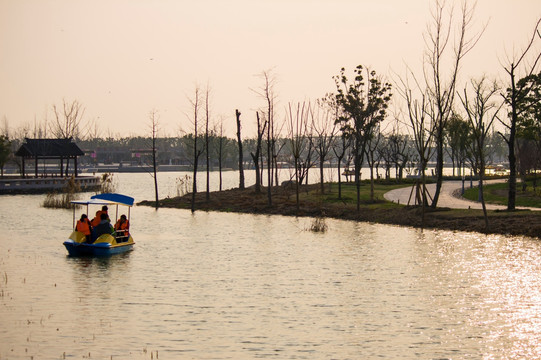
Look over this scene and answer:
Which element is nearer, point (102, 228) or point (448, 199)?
point (102, 228)

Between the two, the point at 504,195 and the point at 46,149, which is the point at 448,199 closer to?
the point at 504,195

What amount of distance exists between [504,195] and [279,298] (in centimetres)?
3557

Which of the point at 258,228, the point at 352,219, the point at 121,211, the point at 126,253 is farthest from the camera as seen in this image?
the point at 121,211

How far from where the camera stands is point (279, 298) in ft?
79.8

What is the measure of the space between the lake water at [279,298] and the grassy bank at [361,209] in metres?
2.21

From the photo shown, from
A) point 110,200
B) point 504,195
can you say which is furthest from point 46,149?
point 110,200

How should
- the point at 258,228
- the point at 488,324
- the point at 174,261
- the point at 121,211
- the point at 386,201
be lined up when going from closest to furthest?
the point at 488,324 < the point at 174,261 < the point at 258,228 < the point at 386,201 < the point at 121,211

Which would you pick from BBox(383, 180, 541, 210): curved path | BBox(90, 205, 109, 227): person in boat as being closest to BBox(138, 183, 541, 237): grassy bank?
BBox(383, 180, 541, 210): curved path

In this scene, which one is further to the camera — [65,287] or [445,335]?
[65,287]

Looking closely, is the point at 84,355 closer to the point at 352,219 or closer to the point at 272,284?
the point at 272,284

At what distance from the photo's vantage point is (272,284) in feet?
88.4

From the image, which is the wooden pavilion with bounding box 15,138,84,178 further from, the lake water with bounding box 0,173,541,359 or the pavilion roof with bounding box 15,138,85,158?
the lake water with bounding box 0,173,541,359

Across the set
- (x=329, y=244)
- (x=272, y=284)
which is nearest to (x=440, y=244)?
(x=329, y=244)

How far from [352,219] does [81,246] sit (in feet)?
73.5
